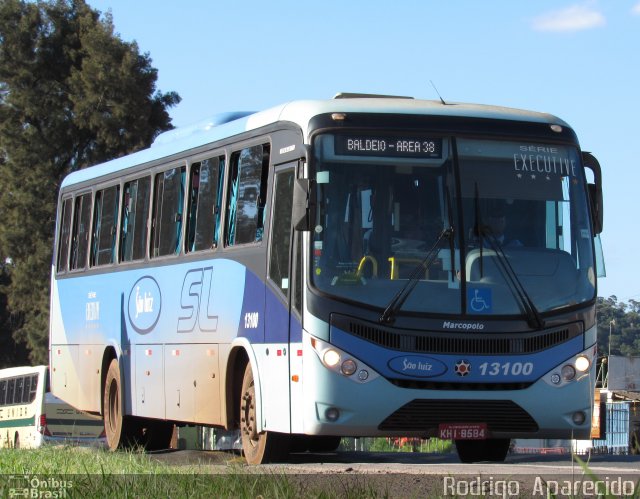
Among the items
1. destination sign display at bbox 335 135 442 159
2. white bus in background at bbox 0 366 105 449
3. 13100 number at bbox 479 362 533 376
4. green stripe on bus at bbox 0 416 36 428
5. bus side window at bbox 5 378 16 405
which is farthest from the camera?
bus side window at bbox 5 378 16 405

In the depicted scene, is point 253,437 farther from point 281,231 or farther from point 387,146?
point 387,146

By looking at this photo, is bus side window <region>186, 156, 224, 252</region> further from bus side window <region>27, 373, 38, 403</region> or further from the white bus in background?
bus side window <region>27, 373, 38, 403</region>

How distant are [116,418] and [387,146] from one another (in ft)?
24.7

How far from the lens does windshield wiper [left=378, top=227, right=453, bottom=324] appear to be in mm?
13023

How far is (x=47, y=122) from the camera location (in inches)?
2037

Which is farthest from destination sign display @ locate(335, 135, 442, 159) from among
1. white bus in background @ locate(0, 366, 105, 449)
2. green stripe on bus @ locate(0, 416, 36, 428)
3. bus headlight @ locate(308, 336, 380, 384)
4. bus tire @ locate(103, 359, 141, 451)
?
green stripe on bus @ locate(0, 416, 36, 428)

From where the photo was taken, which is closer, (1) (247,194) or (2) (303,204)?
(2) (303,204)

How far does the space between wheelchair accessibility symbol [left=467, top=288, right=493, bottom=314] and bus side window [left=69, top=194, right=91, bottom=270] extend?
29.1 ft

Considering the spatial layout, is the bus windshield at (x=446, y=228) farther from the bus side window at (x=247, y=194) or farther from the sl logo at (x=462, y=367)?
the bus side window at (x=247, y=194)

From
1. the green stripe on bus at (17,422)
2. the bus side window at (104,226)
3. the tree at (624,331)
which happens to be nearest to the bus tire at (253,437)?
the bus side window at (104,226)

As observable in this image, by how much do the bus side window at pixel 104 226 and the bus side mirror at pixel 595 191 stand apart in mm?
7488

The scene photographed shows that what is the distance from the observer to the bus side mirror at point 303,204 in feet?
42.4

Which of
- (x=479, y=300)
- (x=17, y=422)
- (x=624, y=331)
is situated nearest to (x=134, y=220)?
(x=479, y=300)

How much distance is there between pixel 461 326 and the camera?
43.4ft
